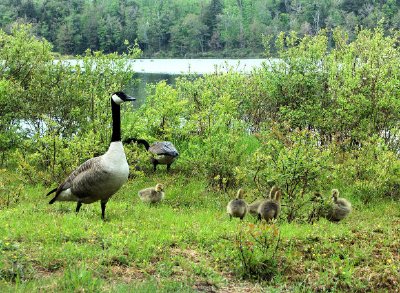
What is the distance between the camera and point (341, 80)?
19031 mm

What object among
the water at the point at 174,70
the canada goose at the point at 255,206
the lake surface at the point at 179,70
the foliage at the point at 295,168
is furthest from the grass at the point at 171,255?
the lake surface at the point at 179,70

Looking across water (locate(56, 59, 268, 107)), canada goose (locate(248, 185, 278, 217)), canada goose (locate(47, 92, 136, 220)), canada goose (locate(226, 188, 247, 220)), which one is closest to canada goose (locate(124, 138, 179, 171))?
water (locate(56, 59, 268, 107))

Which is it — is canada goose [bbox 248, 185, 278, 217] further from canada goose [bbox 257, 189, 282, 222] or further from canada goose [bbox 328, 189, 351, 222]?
canada goose [bbox 328, 189, 351, 222]

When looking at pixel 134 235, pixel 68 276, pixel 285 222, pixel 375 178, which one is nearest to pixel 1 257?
pixel 68 276

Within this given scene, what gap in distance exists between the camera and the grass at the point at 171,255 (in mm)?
7082

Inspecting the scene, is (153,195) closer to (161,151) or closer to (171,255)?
(161,151)

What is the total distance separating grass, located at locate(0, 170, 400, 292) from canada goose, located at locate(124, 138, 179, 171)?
5805 mm

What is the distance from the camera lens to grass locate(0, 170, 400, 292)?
7.08m

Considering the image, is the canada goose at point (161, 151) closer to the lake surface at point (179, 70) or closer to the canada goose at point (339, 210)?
the lake surface at point (179, 70)

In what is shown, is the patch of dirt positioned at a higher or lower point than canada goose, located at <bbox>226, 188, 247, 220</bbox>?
higher

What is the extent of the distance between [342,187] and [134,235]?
28.8 ft

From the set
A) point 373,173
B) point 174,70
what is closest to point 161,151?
point 373,173

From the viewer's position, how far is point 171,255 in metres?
8.22

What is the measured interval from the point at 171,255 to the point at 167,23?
5089 inches
